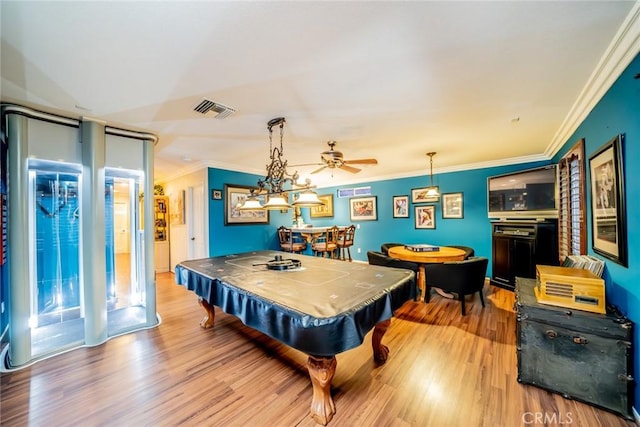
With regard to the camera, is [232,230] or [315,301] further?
[232,230]

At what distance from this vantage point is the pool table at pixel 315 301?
4.64 feet

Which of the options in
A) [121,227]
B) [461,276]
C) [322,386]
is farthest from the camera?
[121,227]

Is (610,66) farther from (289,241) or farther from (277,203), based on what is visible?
(289,241)

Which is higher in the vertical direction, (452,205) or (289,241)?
(452,205)

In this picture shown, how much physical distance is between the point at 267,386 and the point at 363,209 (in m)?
5.42

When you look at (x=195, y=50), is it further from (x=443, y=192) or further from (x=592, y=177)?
(x=443, y=192)

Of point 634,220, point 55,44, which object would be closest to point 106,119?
point 55,44

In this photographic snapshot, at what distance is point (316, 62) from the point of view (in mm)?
1724

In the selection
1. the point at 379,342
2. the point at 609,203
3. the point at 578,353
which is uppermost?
the point at 609,203

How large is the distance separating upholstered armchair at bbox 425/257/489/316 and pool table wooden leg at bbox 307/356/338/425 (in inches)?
94.0

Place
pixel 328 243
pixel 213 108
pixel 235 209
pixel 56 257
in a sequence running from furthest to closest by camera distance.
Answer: pixel 328 243, pixel 235 209, pixel 56 257, pixel 213 108

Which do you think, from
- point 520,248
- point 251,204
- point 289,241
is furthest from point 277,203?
point 520,248

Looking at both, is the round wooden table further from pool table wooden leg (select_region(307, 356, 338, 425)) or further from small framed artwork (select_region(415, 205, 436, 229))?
pool table wooden leg (select_region(307, 356, 338, 425))

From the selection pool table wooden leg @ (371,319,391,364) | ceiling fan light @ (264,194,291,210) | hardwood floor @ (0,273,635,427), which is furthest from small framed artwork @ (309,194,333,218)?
pool table wooden leg @ (371,319,391,364)
